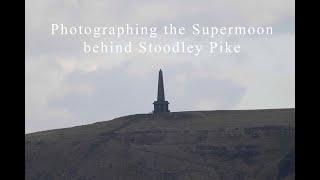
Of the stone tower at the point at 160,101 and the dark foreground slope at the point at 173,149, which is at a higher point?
the stone tower at the point at 160,101

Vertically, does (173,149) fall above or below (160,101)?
below

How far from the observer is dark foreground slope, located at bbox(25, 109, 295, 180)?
6796 inches

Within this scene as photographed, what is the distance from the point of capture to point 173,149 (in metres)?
182

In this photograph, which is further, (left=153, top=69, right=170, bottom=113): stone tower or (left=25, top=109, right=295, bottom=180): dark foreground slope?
(left=25, top=109, right=295, bottom=180): dark foreground slope

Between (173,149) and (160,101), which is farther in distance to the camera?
(173,149)

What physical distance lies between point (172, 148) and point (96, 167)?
16815 millimetres

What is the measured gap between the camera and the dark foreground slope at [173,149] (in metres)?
173

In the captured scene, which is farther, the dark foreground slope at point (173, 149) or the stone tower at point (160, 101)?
the dark foreground slope at point (173, 149)

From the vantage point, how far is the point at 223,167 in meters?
176
